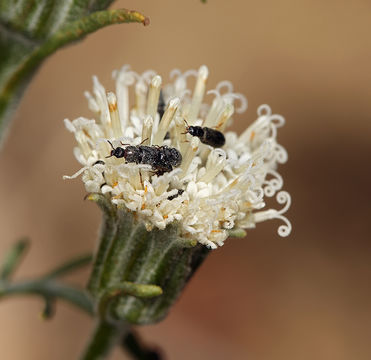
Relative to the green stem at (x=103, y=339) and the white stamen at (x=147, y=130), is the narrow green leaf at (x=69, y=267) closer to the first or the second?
the green stem at (x=103, y=339)

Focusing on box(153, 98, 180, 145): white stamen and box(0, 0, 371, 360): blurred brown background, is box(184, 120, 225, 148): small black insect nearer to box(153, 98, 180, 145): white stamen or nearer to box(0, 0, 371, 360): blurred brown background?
box(153, 98, 180, 145): white stamen

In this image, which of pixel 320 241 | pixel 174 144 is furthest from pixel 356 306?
pixel 174 144

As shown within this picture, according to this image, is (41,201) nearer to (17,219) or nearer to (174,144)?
(17,219)

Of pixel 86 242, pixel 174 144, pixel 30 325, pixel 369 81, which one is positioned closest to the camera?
pixel 174 144

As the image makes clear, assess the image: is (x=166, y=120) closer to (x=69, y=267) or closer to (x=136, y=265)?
(x=136, y=265)

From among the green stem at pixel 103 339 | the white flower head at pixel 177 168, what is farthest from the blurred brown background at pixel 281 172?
the white flower head at pixel 177 168

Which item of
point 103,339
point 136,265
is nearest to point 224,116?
point 136,265
